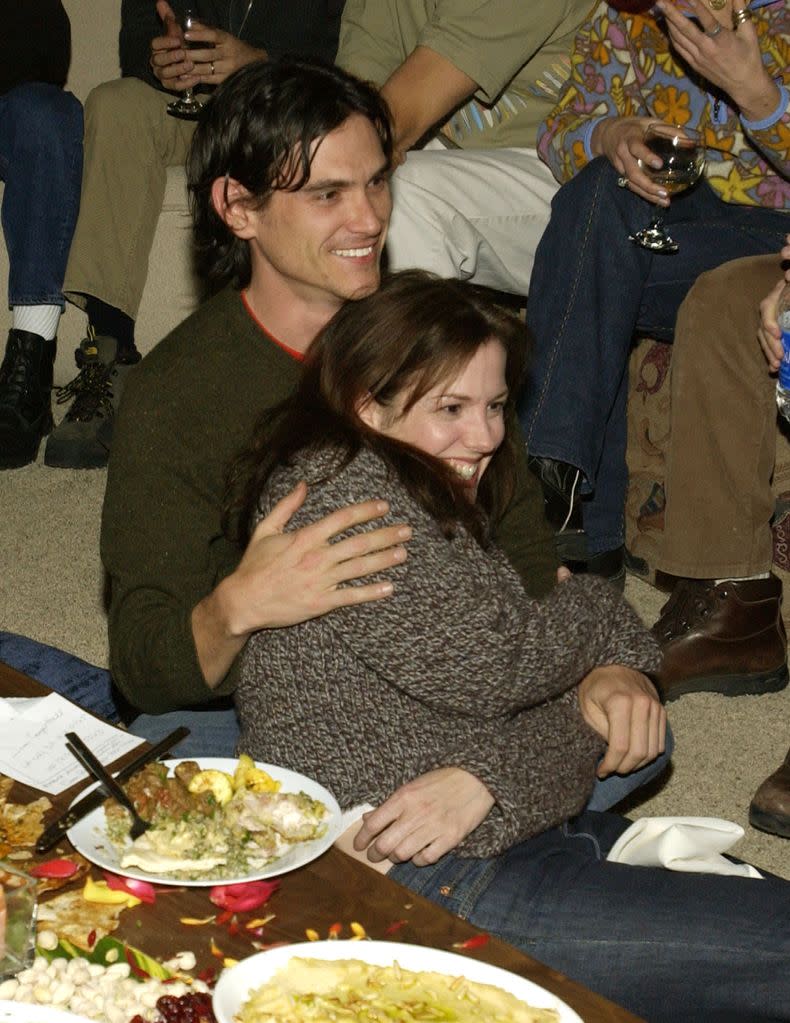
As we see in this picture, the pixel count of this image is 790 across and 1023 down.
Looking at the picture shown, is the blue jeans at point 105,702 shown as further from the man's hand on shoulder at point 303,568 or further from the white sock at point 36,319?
the white sock at point 36,319

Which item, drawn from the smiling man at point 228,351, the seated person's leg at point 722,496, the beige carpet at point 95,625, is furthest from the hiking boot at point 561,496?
the smiling man at point 228,351

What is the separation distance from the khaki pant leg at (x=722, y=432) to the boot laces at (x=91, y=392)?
155 cm

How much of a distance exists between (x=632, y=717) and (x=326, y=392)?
501 millimetres

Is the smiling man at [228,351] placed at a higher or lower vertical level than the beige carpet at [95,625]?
higher

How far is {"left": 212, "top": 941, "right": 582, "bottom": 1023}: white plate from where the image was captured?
1.03 metres

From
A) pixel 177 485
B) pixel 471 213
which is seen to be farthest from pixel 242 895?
pixel 471 213

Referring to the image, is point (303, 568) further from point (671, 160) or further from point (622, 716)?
point (671, 160)

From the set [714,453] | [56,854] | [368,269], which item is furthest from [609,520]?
[56,854]

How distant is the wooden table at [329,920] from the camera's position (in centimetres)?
112

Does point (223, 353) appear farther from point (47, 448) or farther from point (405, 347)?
point (47, 448)

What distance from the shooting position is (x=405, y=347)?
64.1 inches

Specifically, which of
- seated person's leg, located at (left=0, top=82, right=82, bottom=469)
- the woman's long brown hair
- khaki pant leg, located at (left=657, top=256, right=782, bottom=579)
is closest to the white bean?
the woman's long brown hair

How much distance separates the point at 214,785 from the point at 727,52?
68.9 inches

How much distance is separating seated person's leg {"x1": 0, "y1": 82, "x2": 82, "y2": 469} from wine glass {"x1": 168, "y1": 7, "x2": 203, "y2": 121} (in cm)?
27
